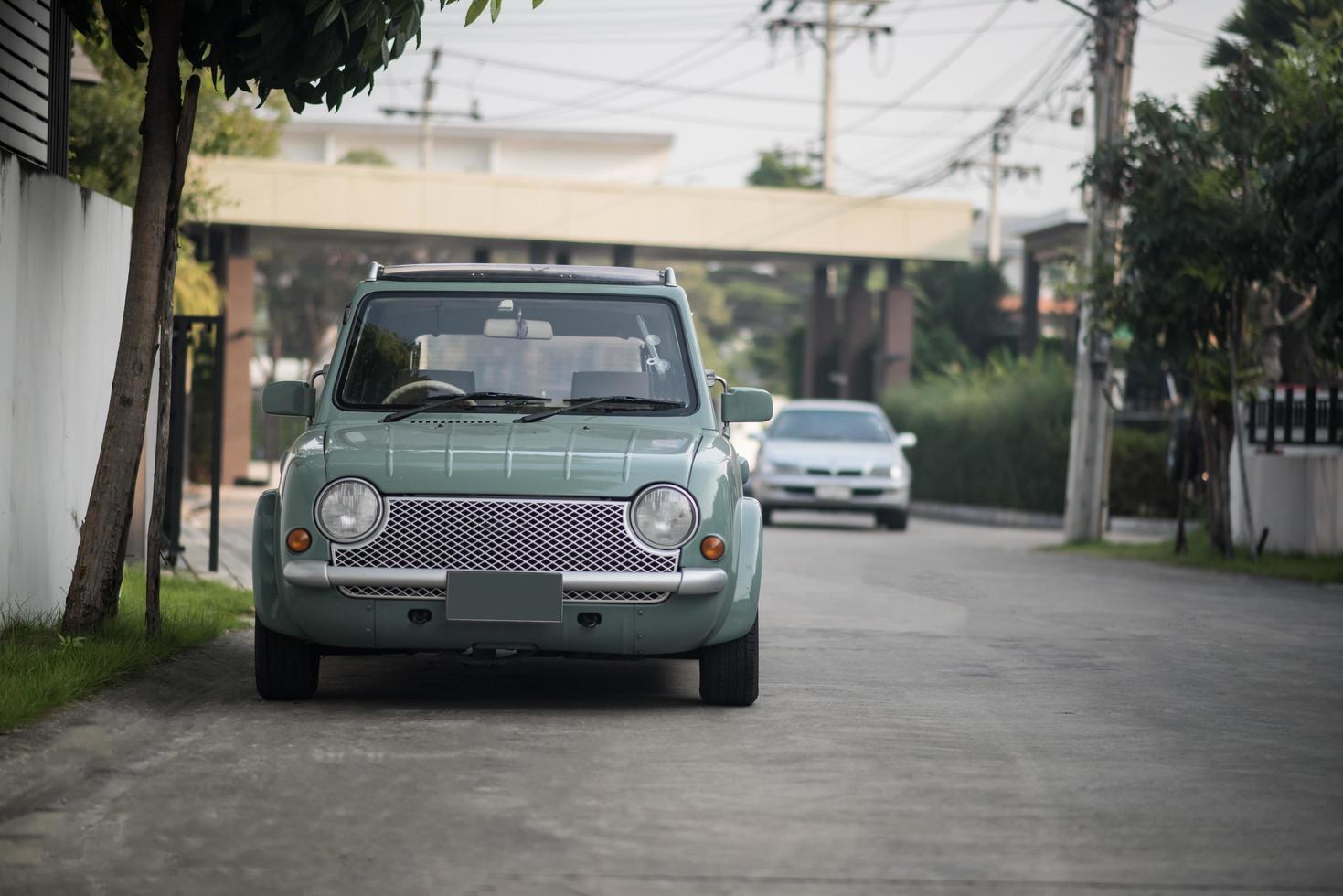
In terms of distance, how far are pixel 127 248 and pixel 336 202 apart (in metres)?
24.1

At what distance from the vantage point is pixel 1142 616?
12883 millimetres

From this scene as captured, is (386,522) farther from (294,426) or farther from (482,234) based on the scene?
(294,426)

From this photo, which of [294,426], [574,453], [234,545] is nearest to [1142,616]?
[574,453]

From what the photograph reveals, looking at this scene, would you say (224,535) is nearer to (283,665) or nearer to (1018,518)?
(283,665)

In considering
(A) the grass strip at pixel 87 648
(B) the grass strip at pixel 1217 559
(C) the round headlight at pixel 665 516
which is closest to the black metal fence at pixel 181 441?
(A) the grass strip at pixel 87 648

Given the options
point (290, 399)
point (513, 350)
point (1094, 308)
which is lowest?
point (290, 399)

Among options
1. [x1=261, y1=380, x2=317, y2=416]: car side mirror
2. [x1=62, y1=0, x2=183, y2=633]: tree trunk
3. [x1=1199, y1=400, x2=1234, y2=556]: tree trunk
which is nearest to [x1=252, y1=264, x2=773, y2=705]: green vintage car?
[x1=261, y1=380, x2=317, y2=416]: car side mirror

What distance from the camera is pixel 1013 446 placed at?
3180 cm

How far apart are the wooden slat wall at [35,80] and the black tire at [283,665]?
302cm

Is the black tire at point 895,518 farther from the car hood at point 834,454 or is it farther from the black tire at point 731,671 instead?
the black tire at point 731,671

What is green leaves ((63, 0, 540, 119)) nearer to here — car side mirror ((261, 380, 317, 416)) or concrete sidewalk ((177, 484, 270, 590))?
car side mirror ((261, 380, 317, 416))

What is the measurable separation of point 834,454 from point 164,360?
17016 mm

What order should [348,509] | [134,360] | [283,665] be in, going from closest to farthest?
[348,509]
[283,665]
[134,360]

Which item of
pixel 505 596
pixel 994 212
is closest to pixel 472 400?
pixel 505 596
